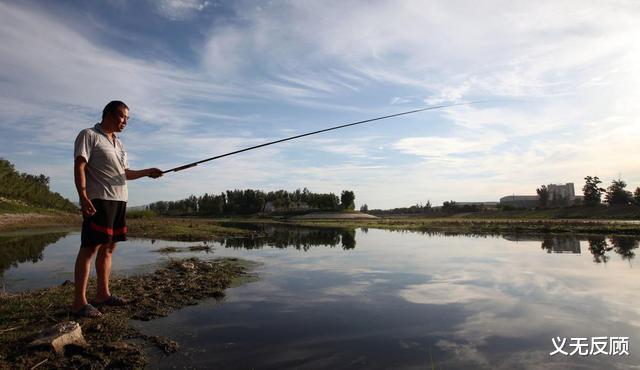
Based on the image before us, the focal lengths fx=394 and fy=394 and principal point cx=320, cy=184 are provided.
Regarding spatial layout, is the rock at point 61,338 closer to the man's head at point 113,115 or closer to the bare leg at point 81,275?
the bare leg at point 81,275

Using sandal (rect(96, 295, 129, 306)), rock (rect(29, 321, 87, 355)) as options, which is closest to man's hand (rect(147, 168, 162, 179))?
sandal (rect(96, 295, 129, 306))

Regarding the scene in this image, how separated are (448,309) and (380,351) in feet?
8.03

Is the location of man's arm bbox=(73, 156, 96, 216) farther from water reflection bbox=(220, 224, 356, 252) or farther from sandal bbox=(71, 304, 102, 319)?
water reflection bbox=(220, 224, 356, 252)

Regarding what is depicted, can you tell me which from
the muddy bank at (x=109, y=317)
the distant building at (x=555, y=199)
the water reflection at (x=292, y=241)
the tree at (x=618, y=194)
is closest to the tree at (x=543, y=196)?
the distant building at (x=555, y=199)

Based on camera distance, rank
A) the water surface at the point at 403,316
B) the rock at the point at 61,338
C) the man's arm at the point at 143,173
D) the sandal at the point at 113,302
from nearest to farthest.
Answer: the rock at the point at 61,338 → the water surface at the point at 403,316 → the sandal at the point at 113,302 → the man's arm at the point at 143,173

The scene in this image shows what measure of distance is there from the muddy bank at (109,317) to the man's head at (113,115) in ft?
9.34

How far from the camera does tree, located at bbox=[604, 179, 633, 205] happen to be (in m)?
62.0

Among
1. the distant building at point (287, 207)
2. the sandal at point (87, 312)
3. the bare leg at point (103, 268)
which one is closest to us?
the sandal at point (87, 312)

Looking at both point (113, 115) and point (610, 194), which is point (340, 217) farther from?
point (113, 115)

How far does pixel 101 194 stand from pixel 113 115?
51.5 inches

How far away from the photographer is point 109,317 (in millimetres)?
5574

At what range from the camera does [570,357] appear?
4.51 meters

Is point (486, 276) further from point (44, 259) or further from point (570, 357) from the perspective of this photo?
point (44, 259)

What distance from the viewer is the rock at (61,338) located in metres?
4.19
